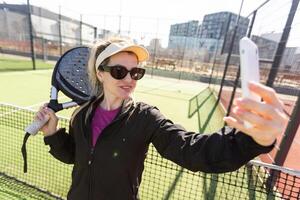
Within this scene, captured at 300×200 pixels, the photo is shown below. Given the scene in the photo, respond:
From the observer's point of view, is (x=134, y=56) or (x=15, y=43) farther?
(x=15, y=43)

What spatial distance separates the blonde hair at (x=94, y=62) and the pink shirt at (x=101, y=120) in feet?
0.54

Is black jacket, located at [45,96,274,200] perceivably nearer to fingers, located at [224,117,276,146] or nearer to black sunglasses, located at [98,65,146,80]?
black sunglasses, located at [98,65,146,80]

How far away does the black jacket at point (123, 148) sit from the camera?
3.70ft

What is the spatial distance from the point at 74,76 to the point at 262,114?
154cm

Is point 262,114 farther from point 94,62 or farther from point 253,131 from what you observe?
point 94,62

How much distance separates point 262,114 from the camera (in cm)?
67

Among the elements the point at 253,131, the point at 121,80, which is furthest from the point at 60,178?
the point at 253,131

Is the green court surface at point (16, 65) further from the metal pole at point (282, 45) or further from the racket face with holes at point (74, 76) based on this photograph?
the racket face with holes at point (74, 76)

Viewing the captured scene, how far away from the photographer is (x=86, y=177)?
152cm

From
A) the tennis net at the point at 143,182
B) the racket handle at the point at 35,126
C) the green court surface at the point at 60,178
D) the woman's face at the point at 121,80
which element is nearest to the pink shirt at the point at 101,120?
the woman's face at the point at 121,80

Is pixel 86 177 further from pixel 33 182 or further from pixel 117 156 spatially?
pixel 33 182

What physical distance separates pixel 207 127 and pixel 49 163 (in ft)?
14.8

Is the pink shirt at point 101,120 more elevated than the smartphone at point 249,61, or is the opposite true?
the smartphone at point 249,61

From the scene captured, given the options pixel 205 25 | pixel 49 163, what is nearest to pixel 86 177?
pixel 49 163
